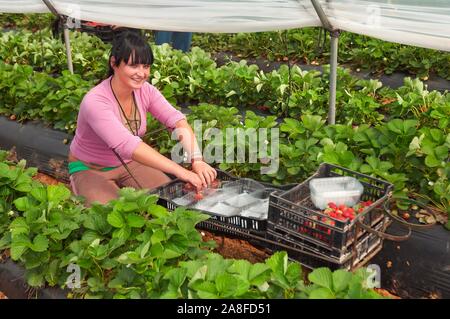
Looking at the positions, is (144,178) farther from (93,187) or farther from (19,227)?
(19,227)

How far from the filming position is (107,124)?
10.7 ft

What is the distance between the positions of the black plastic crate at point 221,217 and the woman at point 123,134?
0.43 feet

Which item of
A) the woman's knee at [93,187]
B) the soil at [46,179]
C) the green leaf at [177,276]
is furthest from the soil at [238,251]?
the soil at [46,179]

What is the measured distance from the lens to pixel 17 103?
5535 millimetres

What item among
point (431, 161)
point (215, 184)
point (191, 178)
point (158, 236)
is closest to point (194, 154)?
point (215, 184)

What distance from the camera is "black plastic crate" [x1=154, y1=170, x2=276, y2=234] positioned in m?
2.89

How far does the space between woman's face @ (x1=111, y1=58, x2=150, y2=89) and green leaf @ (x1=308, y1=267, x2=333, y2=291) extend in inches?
68.0

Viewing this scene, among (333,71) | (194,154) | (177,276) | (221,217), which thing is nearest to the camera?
(177,276)

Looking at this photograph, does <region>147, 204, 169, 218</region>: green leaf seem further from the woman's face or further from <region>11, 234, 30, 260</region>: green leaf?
the woman's face

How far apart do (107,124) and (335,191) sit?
4.55ft

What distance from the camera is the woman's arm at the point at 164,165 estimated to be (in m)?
3.08

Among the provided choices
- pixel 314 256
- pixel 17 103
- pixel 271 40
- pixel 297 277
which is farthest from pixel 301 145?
pixel 271 40

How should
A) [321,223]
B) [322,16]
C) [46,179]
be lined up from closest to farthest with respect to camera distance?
[321,223]
[322,16]
[46,179]

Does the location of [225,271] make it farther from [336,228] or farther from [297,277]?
[336,228]
